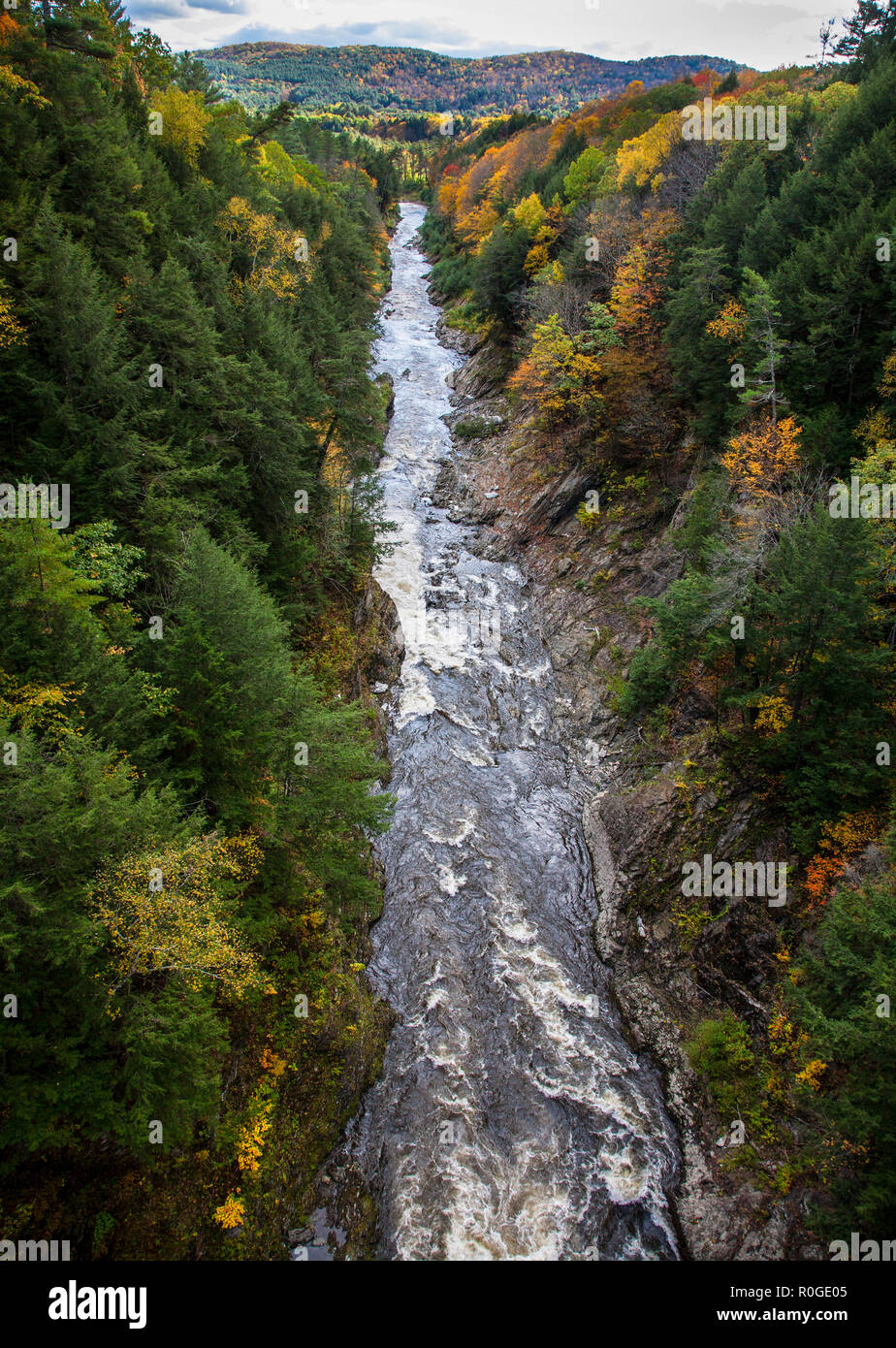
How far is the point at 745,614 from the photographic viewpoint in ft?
59.8

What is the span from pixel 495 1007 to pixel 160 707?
11629 millimetres

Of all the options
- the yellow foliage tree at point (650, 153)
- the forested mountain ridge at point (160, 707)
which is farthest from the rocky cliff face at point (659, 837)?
the yellow foliage tree at point (650, 153)

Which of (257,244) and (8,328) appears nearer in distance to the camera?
(8,328)

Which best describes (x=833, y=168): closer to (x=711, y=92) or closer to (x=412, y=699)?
(x=412, y=699)

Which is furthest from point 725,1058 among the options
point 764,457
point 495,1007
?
point 764,457

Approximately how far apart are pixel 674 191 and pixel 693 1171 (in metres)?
44.3

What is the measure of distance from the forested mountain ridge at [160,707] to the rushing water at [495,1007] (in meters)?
1.69

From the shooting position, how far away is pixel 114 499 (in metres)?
17.5

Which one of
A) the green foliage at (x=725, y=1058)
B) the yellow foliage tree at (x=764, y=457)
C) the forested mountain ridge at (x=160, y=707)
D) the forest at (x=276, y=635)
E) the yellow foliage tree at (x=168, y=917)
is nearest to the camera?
the forested mountain ridge at (x=160, y=707)

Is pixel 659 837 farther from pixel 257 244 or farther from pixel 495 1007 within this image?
pixel 257 244

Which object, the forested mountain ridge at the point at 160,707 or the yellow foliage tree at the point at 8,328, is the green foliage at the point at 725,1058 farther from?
the yellow foliage tree at the point at 8,328

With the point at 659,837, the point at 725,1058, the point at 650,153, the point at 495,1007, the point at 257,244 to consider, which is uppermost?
the point at 650,153

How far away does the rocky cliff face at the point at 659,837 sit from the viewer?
13289 mm

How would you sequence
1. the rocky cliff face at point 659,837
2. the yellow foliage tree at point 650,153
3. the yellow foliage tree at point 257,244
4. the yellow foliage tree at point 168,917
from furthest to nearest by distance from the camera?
the yellow foliage tree at point 650,153 < the yellow foliage tree at point 257,244 < the rocky cliff face at point 659,837 < the yellow foliage tree at point 168,917
